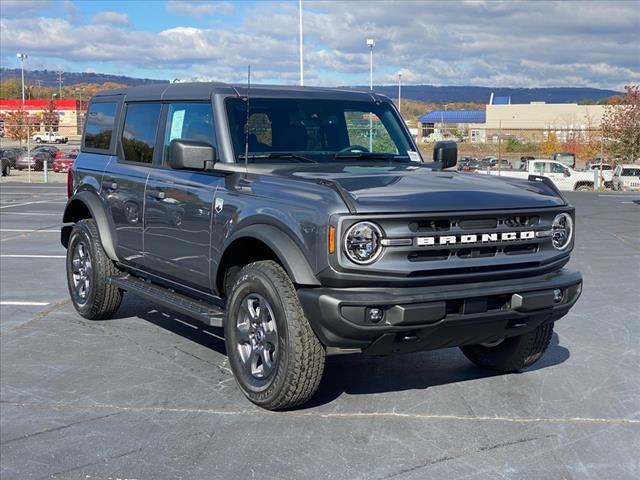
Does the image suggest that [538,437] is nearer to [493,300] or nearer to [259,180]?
[493,300]

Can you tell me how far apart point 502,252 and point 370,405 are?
123 cm

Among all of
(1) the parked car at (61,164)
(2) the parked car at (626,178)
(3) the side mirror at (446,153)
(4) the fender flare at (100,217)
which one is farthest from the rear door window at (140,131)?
(1) the parked car at (61,164)

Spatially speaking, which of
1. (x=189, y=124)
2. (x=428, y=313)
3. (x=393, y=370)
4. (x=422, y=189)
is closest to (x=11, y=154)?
(x=189, y=124)

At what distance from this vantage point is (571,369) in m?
5.66

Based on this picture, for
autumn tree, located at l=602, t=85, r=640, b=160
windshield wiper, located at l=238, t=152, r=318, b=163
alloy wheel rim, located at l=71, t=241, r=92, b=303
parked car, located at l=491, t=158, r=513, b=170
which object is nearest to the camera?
windshield wiper, located at l=238, t=152, r=318, b=163

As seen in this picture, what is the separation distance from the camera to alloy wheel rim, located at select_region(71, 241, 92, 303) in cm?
719

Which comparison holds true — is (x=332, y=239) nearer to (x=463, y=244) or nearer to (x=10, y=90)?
(x=463, y=244)

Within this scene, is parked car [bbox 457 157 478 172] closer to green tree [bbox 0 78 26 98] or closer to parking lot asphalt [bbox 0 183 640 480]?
parking lot asphalt [bbox 0 183 640 480]

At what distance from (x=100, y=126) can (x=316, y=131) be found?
2484 mm

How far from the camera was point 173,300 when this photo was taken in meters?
5.86

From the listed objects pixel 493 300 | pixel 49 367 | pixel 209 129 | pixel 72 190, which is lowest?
pixel 49 367

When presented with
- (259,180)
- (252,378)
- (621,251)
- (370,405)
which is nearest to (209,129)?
(259,180)

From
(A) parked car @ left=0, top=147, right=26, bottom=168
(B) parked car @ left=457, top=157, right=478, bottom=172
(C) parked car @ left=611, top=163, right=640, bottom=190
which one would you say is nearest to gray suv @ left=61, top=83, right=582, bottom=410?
(B) parked car @ left=457, top=157, right=478, bottom=172

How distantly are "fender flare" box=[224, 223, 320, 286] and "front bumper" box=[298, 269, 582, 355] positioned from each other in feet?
0.27
